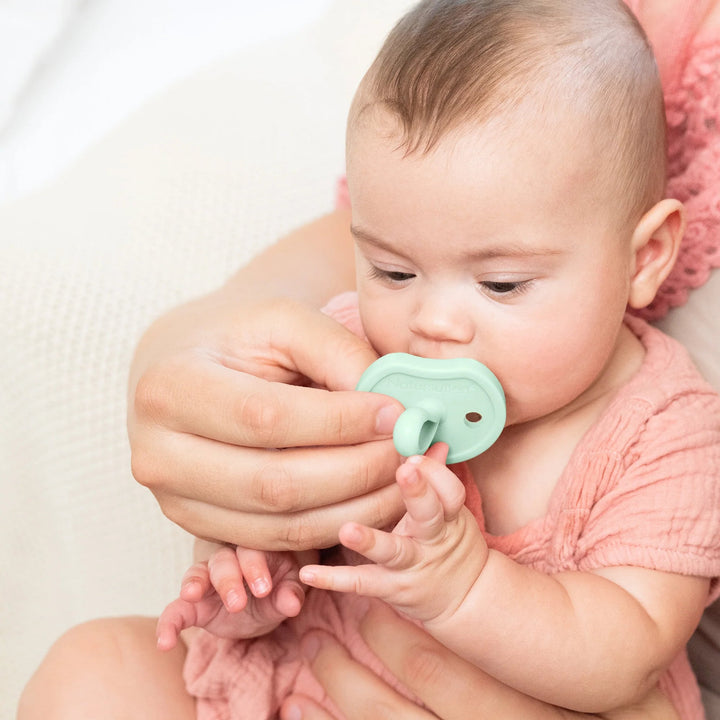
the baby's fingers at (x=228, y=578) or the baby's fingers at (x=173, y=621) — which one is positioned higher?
the baby's fingers at (x=228, y=578)

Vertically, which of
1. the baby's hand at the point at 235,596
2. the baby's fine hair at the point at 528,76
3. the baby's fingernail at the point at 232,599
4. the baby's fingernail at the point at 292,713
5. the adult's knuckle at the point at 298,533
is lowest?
the baby's fingernail at the point at 292,713

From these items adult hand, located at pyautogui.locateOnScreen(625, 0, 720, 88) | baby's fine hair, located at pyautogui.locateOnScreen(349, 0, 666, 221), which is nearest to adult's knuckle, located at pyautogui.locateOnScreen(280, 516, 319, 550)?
baby's fine hair, located at pyautogui.locateOnScreen(349, 0, 666, 221)

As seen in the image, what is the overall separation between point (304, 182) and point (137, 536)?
0.63 meters

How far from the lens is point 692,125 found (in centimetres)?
114

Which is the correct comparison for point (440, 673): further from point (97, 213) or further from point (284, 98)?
point (284, 98)

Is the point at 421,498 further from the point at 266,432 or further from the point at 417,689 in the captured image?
the point at 417,689

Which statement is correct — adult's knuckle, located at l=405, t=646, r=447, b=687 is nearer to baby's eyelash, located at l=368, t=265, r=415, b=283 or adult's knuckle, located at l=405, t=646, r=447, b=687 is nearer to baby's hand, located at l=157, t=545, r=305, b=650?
baby's hand, located at l=157, t=545, r=305, b=650

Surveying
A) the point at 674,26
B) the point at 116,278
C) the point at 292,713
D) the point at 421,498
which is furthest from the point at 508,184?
the point at 116,278

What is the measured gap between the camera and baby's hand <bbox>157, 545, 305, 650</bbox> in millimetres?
932

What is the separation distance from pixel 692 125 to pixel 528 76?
350 millimetres

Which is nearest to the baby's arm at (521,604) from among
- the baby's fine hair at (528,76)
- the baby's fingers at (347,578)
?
the baby's fingers at (347,578)

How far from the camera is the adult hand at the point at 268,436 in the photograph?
87cm

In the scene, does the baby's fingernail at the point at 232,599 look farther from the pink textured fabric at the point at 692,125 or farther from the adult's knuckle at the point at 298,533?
the pink textured fabric at the point at 692,125

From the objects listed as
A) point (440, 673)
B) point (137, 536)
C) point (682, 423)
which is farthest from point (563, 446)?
point (137, 536)
